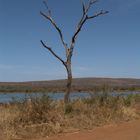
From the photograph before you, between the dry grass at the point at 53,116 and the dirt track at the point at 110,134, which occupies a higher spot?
the dry grass at the point at 53,116

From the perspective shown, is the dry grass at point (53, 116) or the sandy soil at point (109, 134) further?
the dry grass at point (53, 116)

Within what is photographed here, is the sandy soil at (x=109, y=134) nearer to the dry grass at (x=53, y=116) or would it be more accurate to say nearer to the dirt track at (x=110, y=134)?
the dirt track at (x=110, y=134)

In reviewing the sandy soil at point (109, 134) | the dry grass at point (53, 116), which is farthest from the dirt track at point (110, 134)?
the dry grass at point (53, 116)

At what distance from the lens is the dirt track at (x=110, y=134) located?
1384 cm

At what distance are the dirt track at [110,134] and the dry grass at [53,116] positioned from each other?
0.61 metres

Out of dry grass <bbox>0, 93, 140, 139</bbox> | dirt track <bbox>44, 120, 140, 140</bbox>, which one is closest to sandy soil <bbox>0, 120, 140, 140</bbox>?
dirt track <bbox>44, 120, 140, 140</bbox>

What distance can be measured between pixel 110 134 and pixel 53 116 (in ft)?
7.66

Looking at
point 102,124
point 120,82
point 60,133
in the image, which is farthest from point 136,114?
point 120,82

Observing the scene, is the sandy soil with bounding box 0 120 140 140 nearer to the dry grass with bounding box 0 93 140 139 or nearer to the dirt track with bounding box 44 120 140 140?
the dirt track with bounding box 44 120 140 140

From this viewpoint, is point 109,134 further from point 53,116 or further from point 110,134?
point 53,116

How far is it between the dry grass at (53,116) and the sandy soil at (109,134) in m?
0.54

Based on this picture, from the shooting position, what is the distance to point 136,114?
20297mm

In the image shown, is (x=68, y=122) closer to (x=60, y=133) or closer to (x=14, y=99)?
(x=60, y=133)

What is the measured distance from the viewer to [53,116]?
15.8 metres
